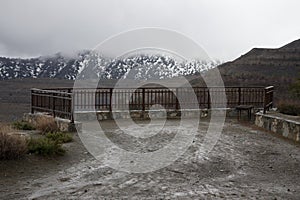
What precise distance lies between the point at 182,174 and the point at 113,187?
163 cm

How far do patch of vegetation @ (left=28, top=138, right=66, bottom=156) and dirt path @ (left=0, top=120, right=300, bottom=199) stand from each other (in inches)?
9.9

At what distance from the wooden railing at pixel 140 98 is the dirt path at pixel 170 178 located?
4650 mm

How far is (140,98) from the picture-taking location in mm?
17922

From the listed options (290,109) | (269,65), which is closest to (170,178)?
(290,109)

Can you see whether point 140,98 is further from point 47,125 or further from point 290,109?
point 290,109

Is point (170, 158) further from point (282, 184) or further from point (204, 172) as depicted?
point (282, 184)

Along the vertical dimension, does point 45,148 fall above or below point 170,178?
above

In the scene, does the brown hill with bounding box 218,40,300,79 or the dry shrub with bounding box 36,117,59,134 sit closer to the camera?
the dry shrub with bounding box 36,117,59,134

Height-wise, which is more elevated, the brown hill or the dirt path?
the brown hill

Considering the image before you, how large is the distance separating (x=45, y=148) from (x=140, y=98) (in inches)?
357

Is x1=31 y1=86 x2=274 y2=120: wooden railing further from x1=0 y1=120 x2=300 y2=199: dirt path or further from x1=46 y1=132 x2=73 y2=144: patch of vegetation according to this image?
x1=0 y1=120 x2=300 y2=199: dirt path

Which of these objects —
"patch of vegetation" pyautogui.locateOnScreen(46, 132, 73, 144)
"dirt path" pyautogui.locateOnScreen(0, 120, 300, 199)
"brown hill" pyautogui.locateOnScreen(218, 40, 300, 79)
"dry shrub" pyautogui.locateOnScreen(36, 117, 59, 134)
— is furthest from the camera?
"brown hill" pyautogui.locateOnScreen(218, 40, 300, 79)

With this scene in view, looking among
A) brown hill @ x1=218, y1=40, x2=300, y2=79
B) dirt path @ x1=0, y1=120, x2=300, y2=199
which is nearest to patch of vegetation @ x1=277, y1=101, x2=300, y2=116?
dirt path @ x1=0, y1=120, x2=300, y2=199

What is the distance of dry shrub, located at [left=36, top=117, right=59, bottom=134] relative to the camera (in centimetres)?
1200
